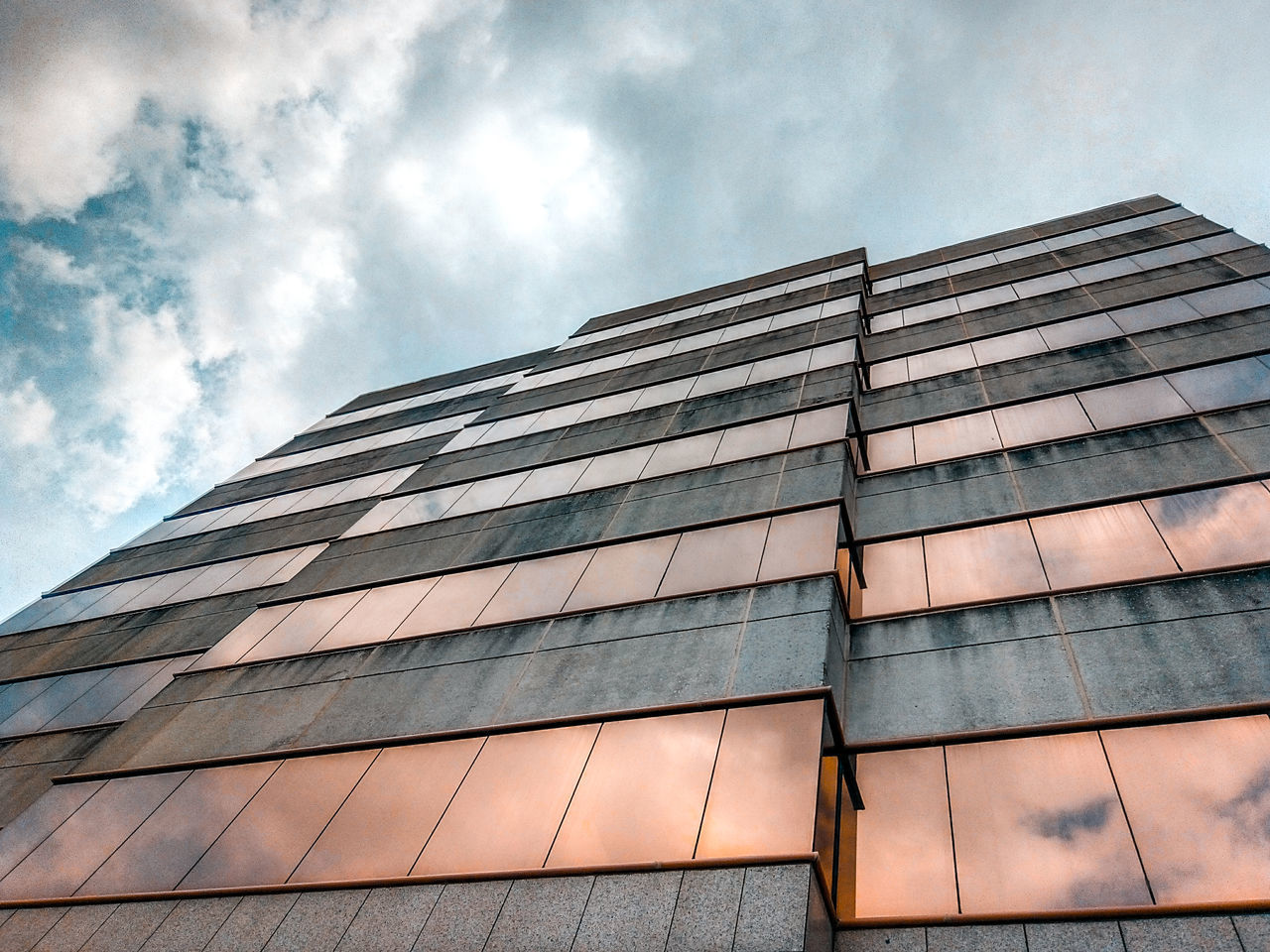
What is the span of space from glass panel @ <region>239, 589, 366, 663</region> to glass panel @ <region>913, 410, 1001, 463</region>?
13488 mm

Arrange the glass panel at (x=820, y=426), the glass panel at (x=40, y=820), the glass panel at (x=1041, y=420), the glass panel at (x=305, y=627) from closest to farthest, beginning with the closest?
the glass panel at (x=40, y=820)
the glass panel at (x=1041, y=420)
the glass panel at (x=305, y=627)
the glass panel at (x=820, y=426)

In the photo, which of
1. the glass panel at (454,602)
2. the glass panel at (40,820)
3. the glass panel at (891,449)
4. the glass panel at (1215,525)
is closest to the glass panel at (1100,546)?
the glass panel at (1215,525)

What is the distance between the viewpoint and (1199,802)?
7500mm

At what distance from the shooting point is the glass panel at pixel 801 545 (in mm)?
12031

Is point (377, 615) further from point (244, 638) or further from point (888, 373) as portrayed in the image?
point (888, 373)

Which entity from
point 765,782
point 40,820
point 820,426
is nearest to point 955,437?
point 820,426

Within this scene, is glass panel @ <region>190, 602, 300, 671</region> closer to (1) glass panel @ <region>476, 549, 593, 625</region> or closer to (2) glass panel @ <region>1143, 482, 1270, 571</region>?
(1) glass panel @ <region>476, 549, 593, 625</region>

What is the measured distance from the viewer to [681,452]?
18.2m

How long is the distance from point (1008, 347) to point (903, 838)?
50.9ft

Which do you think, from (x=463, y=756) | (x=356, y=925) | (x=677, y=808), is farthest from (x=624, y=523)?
(x=356, y=925)

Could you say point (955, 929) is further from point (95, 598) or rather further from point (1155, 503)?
point (95, 598)

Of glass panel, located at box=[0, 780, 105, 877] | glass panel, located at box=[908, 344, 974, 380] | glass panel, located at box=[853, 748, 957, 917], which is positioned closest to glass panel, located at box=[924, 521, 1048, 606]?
glass panel, located at box=[853, 748, 957, 917]

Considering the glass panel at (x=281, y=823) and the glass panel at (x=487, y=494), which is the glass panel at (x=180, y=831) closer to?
the glass panel at (x=281, y=823)

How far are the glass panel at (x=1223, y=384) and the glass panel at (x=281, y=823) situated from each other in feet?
55.7
